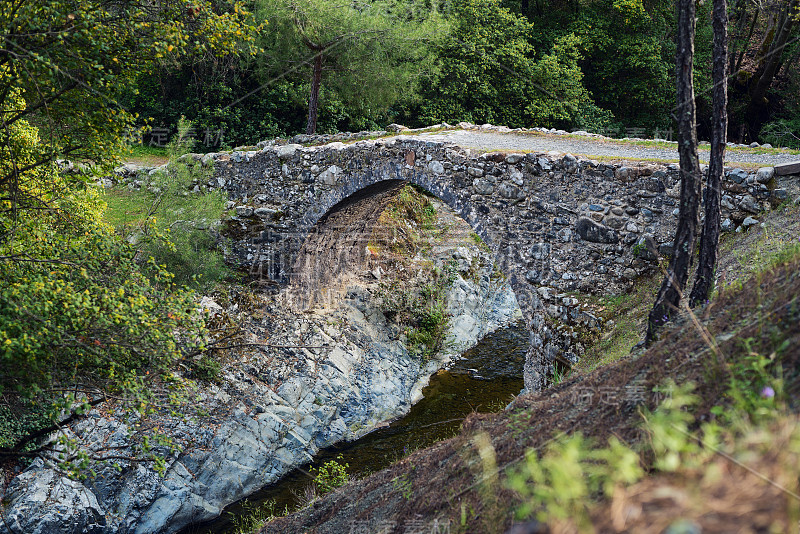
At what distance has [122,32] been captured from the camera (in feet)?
21.2

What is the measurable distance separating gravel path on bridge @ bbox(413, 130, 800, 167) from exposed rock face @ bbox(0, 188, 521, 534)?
3.89 metres

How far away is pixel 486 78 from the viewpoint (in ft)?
76.2

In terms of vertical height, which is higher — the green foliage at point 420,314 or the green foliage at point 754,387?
the green foliage at point 754,387

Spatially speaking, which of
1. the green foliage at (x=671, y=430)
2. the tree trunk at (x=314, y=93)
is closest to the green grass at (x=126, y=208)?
the tree trunk at (x=314, y=93)

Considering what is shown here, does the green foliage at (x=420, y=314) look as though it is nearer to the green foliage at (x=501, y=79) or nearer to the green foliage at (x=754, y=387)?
the green foliage at (x=501, y=79)

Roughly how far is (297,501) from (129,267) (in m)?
5.88

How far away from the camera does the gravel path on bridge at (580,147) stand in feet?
35.1

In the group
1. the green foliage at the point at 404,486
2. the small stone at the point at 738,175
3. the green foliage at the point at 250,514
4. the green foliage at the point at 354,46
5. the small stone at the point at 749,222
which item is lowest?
the green foliage at the point at 250,514

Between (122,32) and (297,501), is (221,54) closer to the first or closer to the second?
(122,32)

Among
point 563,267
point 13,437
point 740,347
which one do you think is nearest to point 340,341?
point 563,267

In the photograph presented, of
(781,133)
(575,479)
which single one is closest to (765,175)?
(575,479)

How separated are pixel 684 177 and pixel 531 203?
4.64 meters

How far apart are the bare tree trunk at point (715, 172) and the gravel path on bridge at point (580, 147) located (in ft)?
10.4

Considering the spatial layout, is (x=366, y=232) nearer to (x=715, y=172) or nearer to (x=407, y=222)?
(x=407, y=222)
